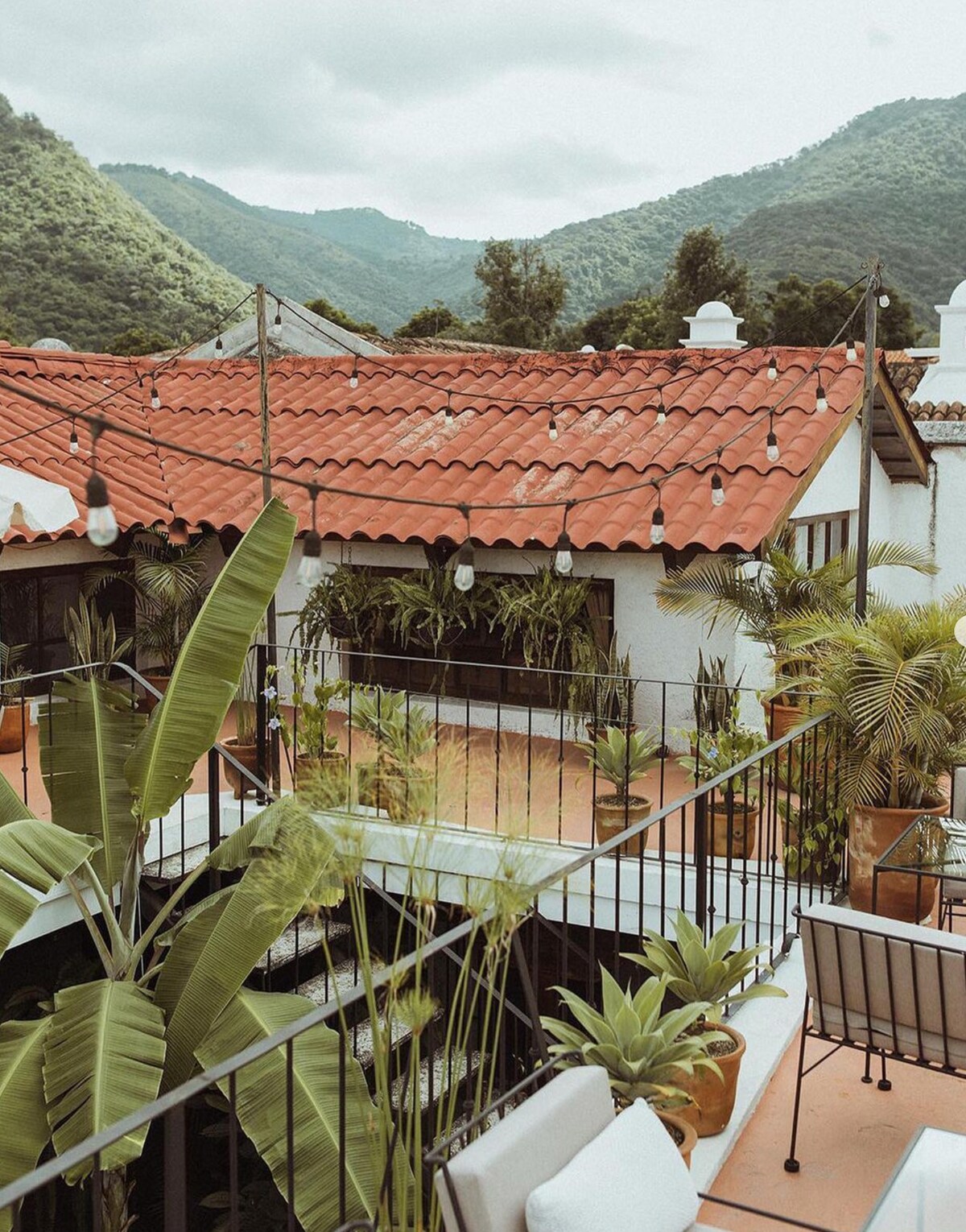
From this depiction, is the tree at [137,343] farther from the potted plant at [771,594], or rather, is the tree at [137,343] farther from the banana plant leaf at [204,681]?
the banana plant leaf at [204,681]

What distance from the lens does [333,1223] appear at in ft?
15.8

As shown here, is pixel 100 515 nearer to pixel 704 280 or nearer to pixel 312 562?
pixel 312 562

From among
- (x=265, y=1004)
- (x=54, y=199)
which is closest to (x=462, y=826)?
(x=265, y=1004)

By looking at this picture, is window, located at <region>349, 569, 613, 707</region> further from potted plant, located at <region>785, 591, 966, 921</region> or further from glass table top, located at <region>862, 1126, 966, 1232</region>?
glass table top, located at <region>862, 1126, 966, 1232</region>

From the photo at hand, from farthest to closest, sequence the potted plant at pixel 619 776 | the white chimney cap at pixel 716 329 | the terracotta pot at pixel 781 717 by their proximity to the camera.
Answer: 1. the white chimney cap at pixel 716 329
2. the terracotta pot at pixel 781 717
3. the potted plant at pixel 619 776

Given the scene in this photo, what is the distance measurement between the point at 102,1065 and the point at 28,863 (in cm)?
94

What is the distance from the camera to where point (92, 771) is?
692 cm

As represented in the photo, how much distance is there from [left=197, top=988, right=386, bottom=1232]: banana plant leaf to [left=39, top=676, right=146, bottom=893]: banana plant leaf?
1.68 meters

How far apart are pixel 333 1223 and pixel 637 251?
46.4 metres

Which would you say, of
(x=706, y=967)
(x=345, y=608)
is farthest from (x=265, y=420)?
(x=706, y=967)

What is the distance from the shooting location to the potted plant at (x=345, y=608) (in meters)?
11.6

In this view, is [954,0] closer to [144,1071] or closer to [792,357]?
[792,357]

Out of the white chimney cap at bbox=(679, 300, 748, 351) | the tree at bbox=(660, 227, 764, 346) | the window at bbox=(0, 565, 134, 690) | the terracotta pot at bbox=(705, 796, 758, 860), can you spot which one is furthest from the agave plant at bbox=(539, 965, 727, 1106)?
the tree at bbox=(660, 227, 764, 346)

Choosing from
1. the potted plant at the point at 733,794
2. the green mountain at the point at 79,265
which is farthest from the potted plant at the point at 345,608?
the green mountain at the point at 79,265
